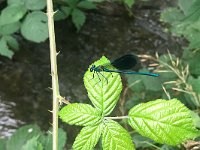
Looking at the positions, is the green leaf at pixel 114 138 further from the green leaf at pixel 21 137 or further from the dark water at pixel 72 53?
the dark water at pixel 72 53

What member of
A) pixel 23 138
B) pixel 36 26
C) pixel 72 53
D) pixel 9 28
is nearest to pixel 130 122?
pixel 23 138

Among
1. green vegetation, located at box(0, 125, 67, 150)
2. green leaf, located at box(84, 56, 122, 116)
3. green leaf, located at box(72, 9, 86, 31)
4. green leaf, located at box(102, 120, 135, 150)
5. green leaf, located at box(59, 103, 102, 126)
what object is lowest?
green vegetation, located at box(0, 125, 67, 150)

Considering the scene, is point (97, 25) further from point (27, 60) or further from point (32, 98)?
point (32, 98)

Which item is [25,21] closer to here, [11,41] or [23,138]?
[11,41]

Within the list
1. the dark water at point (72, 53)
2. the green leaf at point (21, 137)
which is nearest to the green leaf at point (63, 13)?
the dark water at point (72, 53)

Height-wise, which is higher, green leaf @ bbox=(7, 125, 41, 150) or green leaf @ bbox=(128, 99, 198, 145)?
green leaf @ bbox=(128, 99, 198, 145)

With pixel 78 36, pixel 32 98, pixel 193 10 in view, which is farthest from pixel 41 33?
pixel 193 10

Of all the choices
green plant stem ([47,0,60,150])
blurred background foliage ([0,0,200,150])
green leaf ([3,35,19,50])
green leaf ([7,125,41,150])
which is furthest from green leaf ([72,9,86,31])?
green plant stem ([47,0,60,150])

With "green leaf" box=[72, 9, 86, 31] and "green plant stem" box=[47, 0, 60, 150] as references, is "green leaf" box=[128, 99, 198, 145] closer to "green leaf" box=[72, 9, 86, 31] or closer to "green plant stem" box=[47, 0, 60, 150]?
"green plant stem" box=[47, 0, 60, 150]
